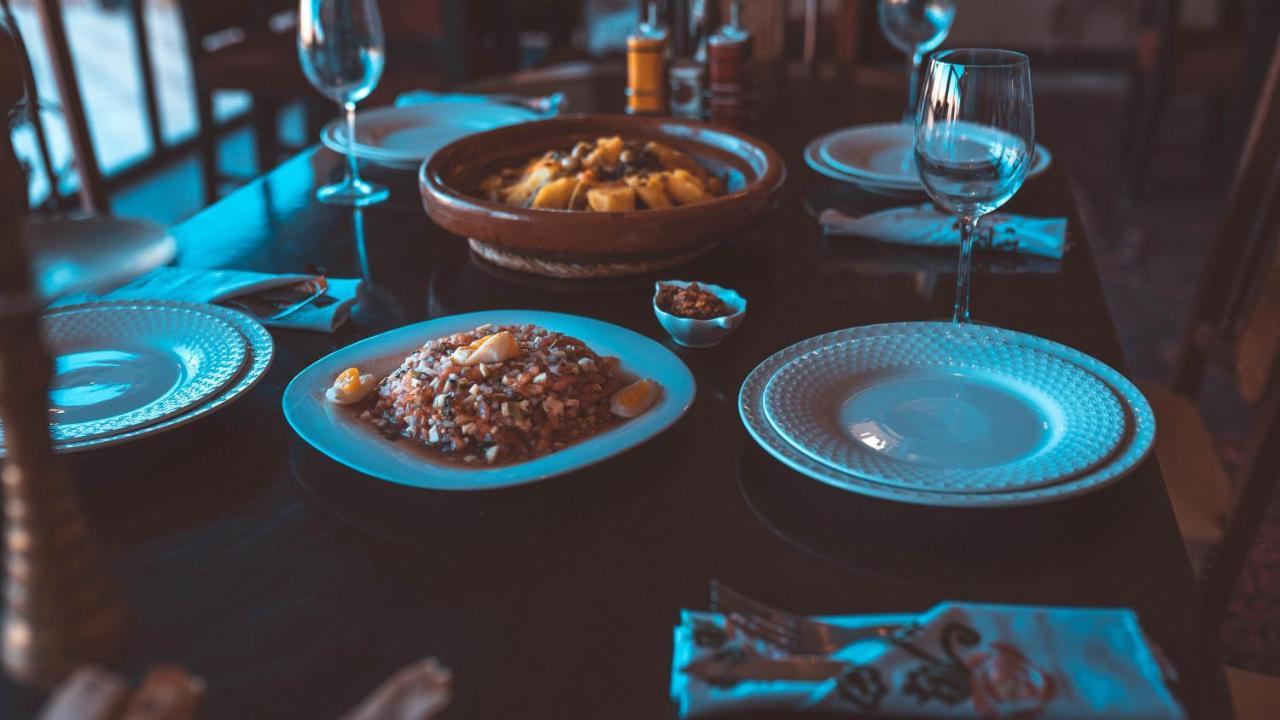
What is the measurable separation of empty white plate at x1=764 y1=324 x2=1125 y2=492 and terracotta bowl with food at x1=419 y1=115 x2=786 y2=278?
242 mm

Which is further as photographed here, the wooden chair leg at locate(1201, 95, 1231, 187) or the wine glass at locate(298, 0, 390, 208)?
the wooden chair leg at locate(1201, 95, 1231, 187)

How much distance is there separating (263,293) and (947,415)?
2.14 feet

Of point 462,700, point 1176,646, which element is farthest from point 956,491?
point 462,700

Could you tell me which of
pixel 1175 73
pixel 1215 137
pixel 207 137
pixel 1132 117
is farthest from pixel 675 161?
pixel 1215 137

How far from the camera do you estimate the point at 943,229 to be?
117 centimetres

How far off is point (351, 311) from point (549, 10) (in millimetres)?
3276

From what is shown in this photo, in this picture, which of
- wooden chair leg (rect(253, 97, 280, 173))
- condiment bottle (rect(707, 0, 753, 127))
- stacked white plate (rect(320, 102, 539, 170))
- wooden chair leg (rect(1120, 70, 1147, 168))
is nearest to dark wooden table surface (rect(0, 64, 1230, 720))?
→ stacked white plate (rect(320, 102, 539, 170))

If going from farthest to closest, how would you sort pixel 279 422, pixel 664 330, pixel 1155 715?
pixel 664 330, pixel 279 422, pixel 1155 715

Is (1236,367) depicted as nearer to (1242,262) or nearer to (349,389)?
(1242,262)

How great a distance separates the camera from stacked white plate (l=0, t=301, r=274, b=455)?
77 centimetres

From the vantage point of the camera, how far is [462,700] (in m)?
0.56

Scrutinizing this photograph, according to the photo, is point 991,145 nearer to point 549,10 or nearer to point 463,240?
point 463,240

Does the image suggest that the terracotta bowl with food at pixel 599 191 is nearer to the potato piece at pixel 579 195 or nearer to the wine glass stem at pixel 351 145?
the potato piece at pixel 579 195

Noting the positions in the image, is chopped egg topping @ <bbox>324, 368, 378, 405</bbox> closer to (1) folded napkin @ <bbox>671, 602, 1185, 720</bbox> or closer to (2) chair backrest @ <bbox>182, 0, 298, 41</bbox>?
(1) folded napkin @ <bbox>671, 602, 1185, 720</bbox>
